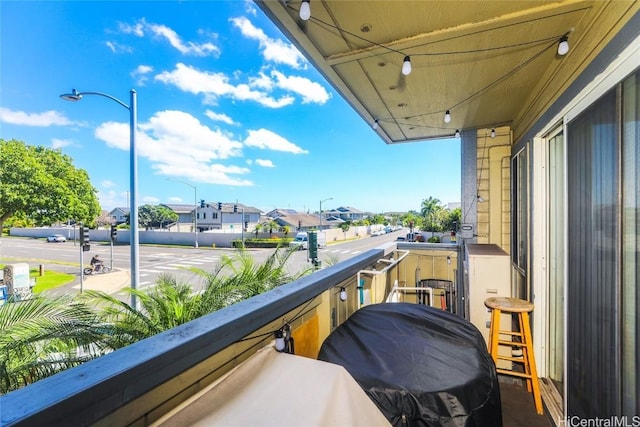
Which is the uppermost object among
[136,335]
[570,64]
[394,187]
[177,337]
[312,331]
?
[394,187]

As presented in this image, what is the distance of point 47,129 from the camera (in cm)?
1797

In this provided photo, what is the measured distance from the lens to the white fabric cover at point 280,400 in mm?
785

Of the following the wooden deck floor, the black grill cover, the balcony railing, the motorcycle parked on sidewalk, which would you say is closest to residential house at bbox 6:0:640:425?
the balcony railing

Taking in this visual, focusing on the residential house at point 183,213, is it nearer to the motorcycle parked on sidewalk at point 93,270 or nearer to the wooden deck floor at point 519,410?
the motorcycle parked on sidewalk at point 93,270

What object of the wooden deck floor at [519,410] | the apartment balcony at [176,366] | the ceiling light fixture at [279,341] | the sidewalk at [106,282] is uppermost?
the apartment balcony at [176,366]

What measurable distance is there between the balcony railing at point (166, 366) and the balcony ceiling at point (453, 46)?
1784 millimetres

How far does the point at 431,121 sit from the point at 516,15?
2.47 m

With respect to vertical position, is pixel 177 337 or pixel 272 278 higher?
pixel 177 337

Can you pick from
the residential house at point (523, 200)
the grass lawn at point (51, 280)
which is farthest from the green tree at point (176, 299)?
the grass lawn at point (51, 280)

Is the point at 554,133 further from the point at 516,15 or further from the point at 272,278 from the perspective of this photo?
the point at 272,278

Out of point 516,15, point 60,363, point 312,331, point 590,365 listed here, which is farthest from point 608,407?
point 60,363

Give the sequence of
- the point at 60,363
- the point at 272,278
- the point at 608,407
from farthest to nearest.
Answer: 1. the point at 272,278
2. the point at 60,363
3. the point at 608,407

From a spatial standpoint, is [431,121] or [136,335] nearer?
[136,335]

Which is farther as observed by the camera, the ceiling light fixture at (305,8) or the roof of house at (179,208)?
the roof of house at (179,208)
